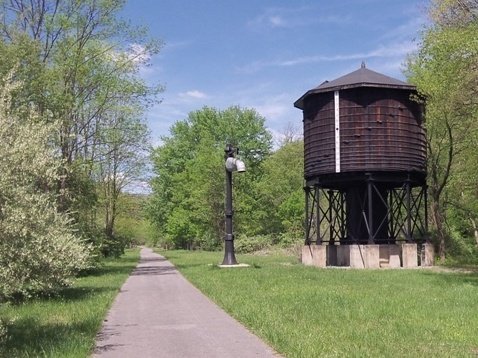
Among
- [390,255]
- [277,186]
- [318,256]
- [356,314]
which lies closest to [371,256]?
[390,255]

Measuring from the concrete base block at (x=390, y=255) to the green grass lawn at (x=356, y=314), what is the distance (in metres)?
8.36

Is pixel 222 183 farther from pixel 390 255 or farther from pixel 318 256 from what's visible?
pixel 390 255

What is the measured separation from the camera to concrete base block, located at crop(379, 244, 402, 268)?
26.9 meters

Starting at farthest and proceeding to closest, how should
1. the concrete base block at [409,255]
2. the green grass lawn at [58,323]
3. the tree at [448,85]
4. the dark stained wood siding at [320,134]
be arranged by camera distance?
the dark stained wood siding at [320,134] → the concrete base block at [409,255] → the tree at [448,85] → the green grass lawn at [58,323]

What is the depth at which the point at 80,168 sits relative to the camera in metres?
26.4

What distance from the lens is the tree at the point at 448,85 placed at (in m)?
19.4

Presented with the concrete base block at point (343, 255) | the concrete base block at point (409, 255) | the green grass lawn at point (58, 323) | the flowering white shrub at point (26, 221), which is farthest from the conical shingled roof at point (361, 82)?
the flowering white shrub at point (26, 221)

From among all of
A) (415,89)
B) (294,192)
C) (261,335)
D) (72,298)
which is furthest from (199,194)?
(261,335)

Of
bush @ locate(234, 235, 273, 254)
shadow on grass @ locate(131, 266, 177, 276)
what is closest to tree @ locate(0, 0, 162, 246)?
shadow on grass @ locate(131, 266, 177, 276)

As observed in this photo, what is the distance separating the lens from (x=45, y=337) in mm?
9039

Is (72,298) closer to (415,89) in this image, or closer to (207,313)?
(207,313)

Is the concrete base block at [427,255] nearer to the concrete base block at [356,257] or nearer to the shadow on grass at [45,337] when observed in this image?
the concrete base block at [356,257]

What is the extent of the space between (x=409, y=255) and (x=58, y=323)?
19.7 meters

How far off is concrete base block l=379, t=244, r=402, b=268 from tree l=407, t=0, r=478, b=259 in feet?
16.3
